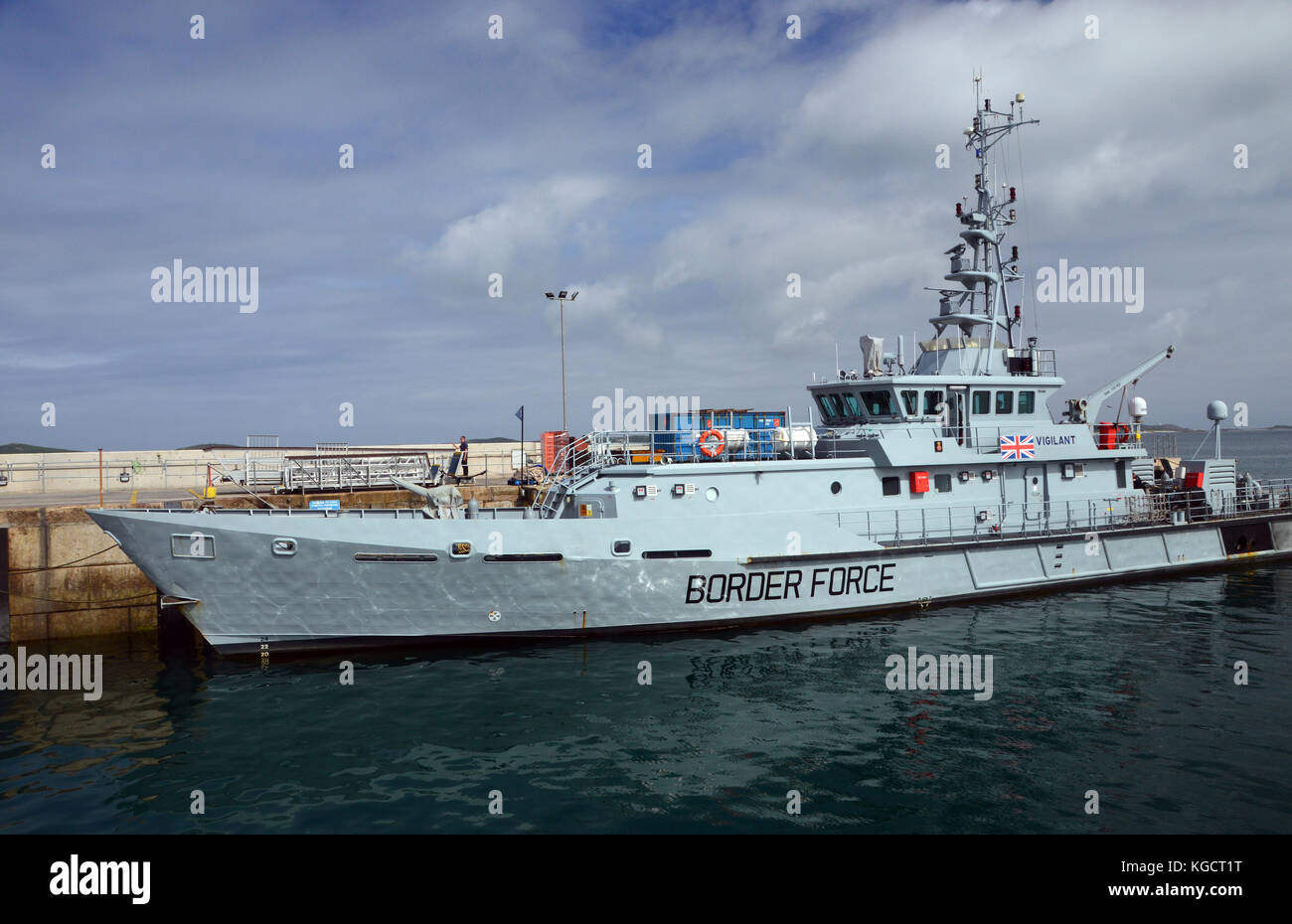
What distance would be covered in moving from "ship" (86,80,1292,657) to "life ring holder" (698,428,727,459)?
5 centimetres

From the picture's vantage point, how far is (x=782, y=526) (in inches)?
670

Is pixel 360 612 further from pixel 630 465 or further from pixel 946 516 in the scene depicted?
pixel 946 516

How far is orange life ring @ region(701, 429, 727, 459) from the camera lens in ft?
57.5

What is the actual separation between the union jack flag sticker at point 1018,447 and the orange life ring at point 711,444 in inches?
302

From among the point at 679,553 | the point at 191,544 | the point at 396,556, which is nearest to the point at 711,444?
the point at 679,553

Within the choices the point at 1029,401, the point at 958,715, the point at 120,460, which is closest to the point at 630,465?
the point at 958,715

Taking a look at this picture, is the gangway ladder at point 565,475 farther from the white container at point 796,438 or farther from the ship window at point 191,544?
the ship window at point 191,544

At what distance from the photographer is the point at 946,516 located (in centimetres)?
1906

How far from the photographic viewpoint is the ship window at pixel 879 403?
19344mm

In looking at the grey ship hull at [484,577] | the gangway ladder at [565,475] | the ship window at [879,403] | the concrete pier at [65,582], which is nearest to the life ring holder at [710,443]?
the grey ship hull at [484,577]

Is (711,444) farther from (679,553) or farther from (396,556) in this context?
(396,556)

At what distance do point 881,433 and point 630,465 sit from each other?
647 centimetres

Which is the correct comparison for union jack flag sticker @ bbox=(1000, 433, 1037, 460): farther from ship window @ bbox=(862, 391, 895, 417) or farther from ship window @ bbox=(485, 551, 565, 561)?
ship window @ bbox=(485, 551, 565, 561)
